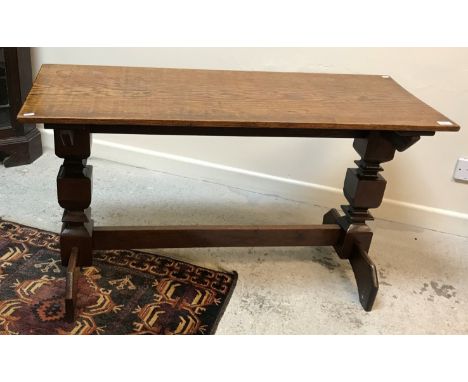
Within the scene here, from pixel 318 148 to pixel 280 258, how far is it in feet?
2.16

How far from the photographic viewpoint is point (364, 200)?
191cm

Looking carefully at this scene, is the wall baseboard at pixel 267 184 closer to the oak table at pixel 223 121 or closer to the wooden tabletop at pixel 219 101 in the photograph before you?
the oak table at pixel 223 121

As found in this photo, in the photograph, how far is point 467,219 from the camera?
2.40m

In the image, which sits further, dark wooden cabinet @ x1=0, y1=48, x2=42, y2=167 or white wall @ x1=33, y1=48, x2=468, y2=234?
dark wooden cabinet @ x1=0, y1=48, x2=42, y2=167

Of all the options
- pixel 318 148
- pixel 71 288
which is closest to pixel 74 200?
pixel 71 288

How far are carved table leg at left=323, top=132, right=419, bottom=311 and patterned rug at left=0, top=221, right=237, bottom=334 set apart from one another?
492 mm

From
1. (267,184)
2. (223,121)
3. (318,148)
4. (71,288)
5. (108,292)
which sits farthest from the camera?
(267,184)

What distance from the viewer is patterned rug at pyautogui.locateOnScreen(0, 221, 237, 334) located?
1.68 m

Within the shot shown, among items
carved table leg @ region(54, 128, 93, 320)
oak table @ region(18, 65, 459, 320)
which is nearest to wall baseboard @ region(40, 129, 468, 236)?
oak table @ region(18, 65, 459, 320)

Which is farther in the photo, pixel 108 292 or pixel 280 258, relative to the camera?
pixel 280 258

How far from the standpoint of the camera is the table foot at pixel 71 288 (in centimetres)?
165

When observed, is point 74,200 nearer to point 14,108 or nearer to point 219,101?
point 219,101

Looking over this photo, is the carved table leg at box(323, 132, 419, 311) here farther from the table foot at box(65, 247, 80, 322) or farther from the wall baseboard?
the table foot at box(65, 247, 80, 322)

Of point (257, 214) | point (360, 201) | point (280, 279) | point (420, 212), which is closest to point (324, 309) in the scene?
point (280, 279)
